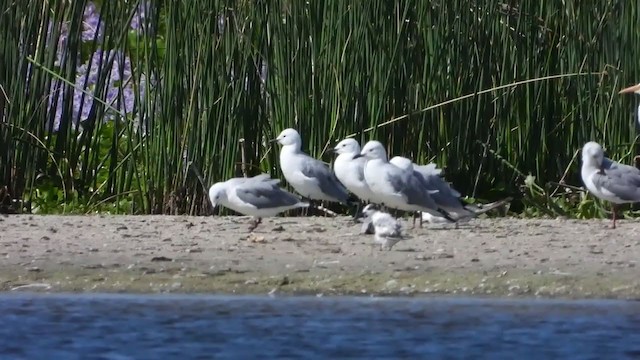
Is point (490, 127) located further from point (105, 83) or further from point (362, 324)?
point (362, 324)

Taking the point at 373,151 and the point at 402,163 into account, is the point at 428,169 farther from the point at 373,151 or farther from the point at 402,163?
the point at 373,151

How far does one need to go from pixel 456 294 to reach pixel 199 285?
1.21 metres

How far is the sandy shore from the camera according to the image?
764 cm

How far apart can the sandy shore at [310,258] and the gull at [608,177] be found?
20cm

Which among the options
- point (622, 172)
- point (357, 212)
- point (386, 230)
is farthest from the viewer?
point (357, 212)

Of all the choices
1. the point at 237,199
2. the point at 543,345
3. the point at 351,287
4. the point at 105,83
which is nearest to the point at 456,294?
the point at 351,287

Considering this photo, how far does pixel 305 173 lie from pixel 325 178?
→ 154 millimetres

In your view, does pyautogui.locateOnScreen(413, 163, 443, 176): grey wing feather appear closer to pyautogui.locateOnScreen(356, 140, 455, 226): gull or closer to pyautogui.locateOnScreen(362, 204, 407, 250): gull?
pyautogui.locateOnScreen(356, 140, 455, 226): gull

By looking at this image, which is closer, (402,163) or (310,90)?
(402,163)

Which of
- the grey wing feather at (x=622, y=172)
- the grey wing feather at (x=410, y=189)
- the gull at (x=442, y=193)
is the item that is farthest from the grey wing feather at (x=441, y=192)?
the grey wing feather at (x=622, y=172)

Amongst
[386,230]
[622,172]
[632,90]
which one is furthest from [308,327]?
[632,90]

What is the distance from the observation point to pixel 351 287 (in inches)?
301

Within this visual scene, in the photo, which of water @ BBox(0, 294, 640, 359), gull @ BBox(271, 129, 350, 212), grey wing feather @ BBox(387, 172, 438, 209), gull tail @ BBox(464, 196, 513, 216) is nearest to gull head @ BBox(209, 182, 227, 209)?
gull @ BBox(271, 129, 350, 212)

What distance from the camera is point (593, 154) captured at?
387 inches
